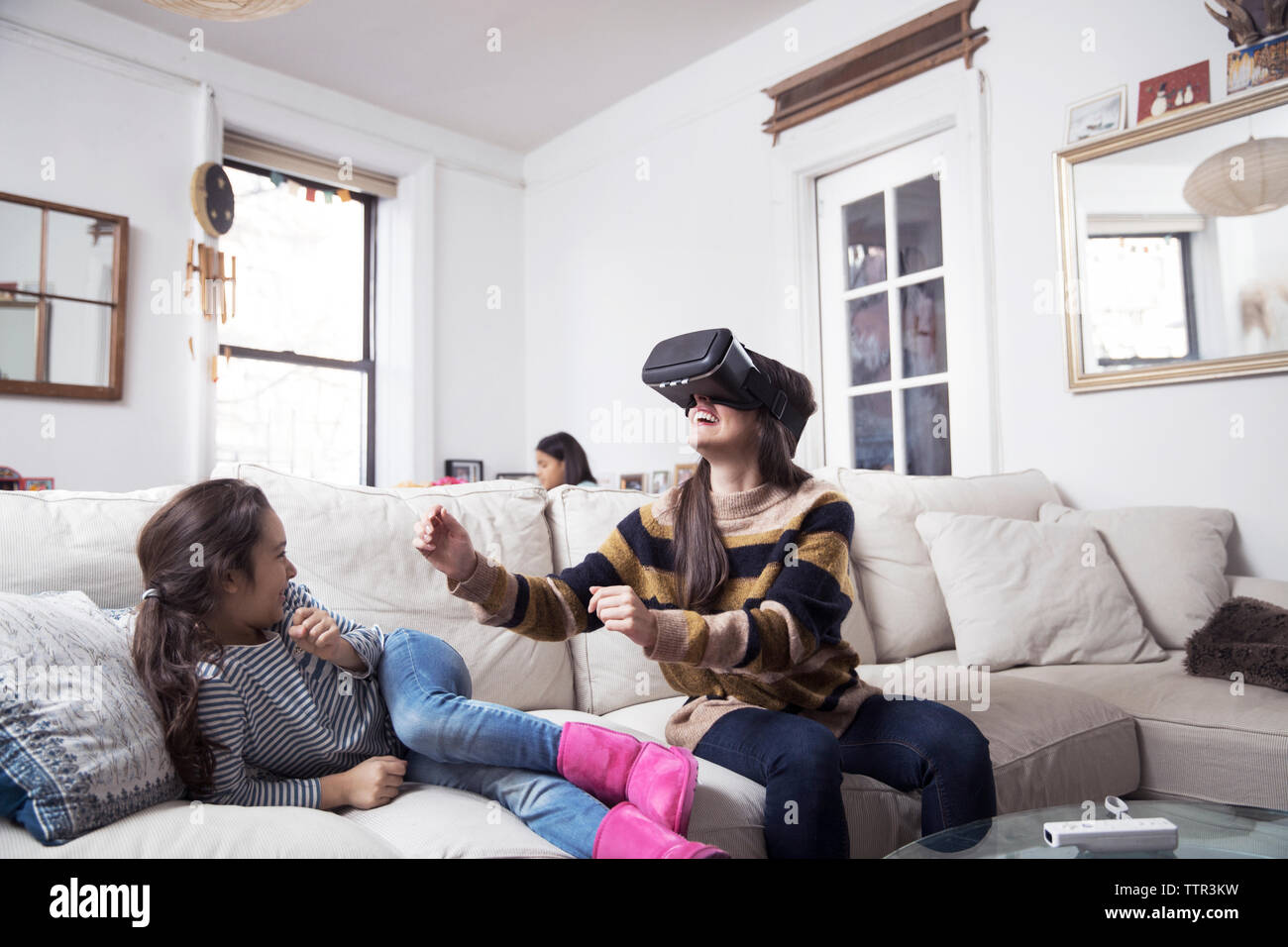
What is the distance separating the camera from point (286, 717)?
4.04ft

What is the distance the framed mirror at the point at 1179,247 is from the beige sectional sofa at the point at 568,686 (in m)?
0.72

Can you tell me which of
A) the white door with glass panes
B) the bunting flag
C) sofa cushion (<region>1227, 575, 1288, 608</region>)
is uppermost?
the bunting flag

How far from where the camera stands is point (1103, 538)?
2.33 meters

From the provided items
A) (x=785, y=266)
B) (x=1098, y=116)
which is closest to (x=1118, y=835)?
(x=1098, y=116)

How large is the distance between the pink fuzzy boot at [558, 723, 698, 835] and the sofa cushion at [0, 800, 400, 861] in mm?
275

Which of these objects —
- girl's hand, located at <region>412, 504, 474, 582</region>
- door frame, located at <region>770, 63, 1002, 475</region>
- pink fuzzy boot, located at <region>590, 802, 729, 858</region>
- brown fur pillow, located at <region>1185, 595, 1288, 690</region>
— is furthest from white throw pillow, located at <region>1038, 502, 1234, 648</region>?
girl's hand, located at <region>412, 504, 474, 582</region>

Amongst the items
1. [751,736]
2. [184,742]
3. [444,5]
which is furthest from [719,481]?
[444,5]

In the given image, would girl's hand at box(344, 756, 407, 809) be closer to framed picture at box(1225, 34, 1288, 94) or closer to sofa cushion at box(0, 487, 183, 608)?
sofa cushion at box(0, 487, 183, 608)

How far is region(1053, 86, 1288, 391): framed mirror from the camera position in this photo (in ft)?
7.83

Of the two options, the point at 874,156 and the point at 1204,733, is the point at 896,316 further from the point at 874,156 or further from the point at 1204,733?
the point at 1204,733

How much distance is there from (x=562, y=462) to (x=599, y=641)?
2.15 m
